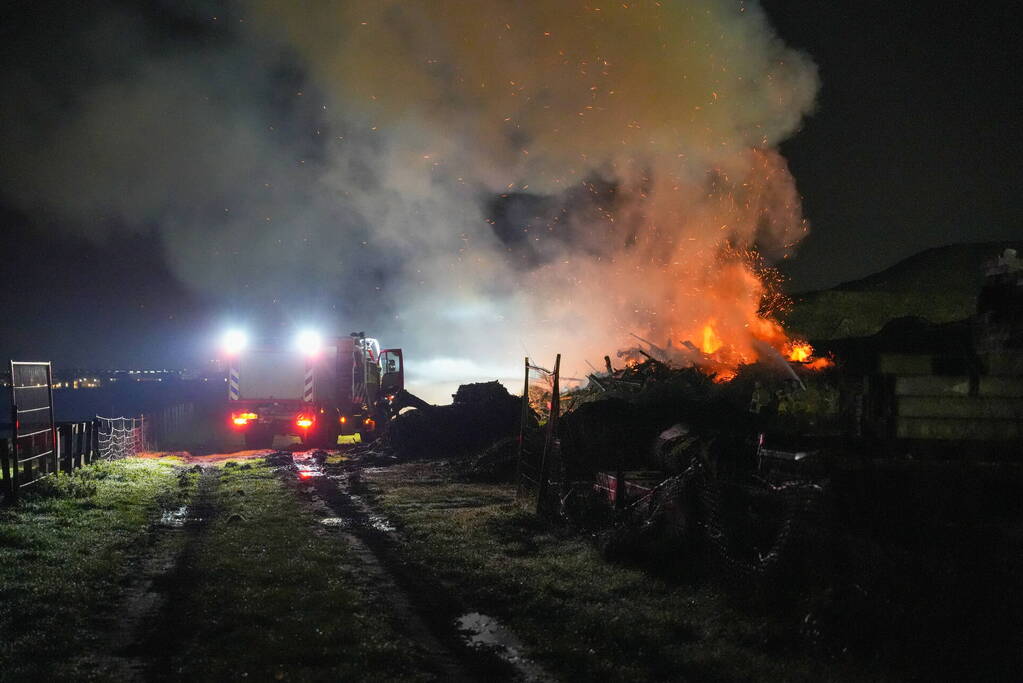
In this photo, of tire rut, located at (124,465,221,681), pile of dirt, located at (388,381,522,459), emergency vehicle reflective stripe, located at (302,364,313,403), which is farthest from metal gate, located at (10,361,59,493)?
emergency vehicle reflective stripe, located at (302,364,313,403)

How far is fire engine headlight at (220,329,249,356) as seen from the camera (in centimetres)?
2750

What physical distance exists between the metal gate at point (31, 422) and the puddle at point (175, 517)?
2830mm

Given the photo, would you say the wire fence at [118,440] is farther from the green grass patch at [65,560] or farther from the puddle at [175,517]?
the puddle at [175,517]

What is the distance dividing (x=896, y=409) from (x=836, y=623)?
12.1 ft

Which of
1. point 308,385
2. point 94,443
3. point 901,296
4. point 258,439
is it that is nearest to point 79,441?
point 94,443

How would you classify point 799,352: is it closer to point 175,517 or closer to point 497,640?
point 497,640

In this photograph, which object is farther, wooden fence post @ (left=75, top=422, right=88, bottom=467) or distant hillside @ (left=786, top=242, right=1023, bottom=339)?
distant hillside @ (left=786, top=242, right=1023, bottom=339)

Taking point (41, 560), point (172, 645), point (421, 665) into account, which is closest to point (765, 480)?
point (421, 665)

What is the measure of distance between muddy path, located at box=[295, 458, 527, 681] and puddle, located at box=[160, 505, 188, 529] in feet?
7.81

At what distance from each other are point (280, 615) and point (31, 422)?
11247 mm

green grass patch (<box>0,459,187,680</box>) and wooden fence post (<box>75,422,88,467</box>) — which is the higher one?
wooden fence post (<box>75,422,88,467</box>)

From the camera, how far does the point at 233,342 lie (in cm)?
2761

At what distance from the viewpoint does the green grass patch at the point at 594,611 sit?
237 inches

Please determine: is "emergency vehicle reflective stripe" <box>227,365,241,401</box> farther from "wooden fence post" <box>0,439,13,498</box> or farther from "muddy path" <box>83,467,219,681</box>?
"muddy path" <box>83,467,219,681</box>
